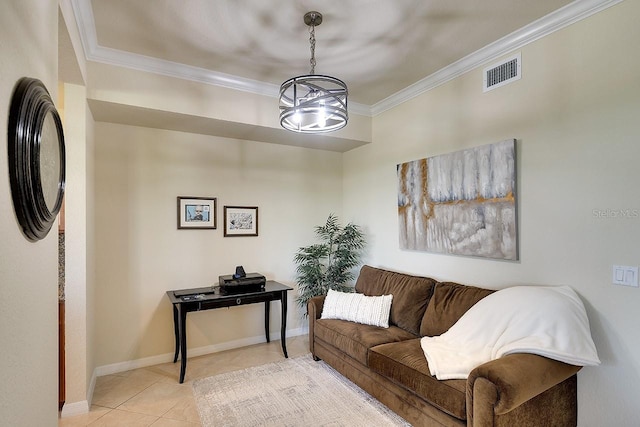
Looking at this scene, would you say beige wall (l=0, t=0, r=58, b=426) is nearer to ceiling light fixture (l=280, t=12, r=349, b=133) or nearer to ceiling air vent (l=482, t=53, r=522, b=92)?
ceiling light fixture (l=280, t=12, r=349, b=133)

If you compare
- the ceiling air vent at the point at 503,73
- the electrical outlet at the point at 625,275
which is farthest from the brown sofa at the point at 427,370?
the ceiling air vent at the point at 503,73

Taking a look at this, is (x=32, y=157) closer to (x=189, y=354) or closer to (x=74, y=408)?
(x=74, y=408)

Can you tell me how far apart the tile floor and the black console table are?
6.8 inches

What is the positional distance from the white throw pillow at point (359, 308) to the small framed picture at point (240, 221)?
1258mm

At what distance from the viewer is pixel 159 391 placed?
9.30 ft

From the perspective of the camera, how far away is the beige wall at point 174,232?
3.23 meters

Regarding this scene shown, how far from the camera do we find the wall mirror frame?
100 cm

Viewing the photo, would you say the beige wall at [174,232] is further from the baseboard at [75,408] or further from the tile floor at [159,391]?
the baseboard at [75,408]

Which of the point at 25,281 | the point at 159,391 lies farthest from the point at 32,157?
the point at 159,391

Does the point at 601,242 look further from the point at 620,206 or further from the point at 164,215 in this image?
the point at 164,215

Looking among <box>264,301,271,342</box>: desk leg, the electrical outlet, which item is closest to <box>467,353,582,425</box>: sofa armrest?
the electrical outlet

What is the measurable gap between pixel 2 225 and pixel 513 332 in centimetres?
243

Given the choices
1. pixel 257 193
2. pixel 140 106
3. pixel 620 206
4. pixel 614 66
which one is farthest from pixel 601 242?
pixel 140 106

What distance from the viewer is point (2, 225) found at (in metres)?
0.92
